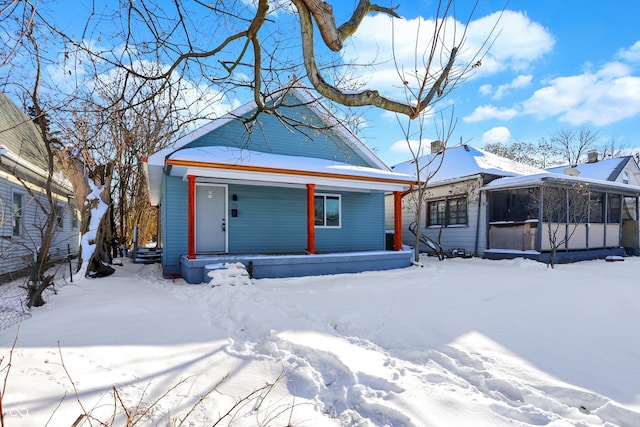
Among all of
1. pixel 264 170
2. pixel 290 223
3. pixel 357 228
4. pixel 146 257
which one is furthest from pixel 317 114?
pixel 146 257

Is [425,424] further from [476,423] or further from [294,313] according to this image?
[294,313]

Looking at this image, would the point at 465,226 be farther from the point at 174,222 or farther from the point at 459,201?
the point at 174,222

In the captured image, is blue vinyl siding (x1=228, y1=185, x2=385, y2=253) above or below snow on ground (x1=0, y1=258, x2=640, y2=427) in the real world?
above

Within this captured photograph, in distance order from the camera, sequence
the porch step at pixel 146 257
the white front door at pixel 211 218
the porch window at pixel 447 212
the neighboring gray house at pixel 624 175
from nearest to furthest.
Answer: the white front door at pixel 211 218
the porch step at pixel 146 257
the porch window at pixel 447 212
the neighboring gray house at pixel 624 175

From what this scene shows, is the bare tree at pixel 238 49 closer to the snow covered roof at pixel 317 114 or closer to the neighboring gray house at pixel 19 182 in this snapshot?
the snow covered roof at pixel 317 114

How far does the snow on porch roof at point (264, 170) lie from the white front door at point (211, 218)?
990mm

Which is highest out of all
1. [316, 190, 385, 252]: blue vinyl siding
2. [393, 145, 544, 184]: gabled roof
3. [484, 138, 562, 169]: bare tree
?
[484, 138, 562, 169]: bare tree

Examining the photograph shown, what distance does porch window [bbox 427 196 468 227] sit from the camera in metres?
13.4

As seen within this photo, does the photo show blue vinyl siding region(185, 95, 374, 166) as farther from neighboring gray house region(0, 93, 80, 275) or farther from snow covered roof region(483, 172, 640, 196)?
snow covered roof region(483, 172, 640, 196)

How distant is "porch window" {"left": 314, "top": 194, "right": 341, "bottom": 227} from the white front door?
3.02 m

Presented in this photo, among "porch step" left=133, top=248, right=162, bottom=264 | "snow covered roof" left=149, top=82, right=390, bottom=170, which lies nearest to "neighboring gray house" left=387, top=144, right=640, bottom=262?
"snow covered roof" left=149, top=82, right=390, bottom=170

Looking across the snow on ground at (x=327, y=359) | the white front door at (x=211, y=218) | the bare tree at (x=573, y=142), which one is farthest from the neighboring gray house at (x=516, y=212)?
the bare tree at (x=573, y=142)

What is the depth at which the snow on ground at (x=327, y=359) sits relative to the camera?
7.64 feet

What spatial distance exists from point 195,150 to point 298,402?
7480 millimetres
